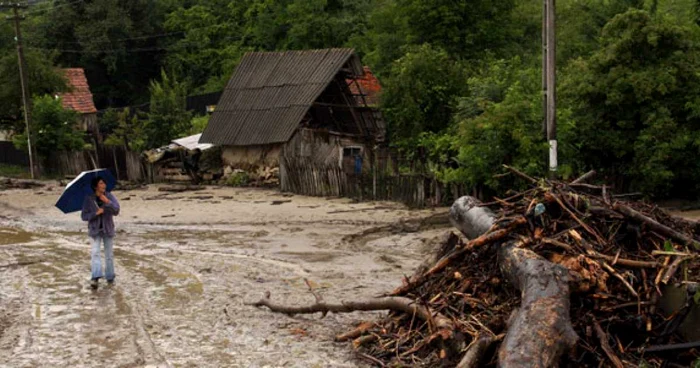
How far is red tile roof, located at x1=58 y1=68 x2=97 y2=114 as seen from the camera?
157 feet

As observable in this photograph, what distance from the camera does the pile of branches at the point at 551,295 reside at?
23.4 feet

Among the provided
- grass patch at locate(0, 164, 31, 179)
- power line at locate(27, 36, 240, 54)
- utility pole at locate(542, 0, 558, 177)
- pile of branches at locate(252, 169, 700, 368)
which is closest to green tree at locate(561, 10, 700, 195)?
utility pole at locate(542, 0, 558, 177)

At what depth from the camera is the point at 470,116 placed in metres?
22.1

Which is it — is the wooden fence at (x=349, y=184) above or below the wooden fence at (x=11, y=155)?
below

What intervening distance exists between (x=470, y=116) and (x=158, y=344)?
14.4m

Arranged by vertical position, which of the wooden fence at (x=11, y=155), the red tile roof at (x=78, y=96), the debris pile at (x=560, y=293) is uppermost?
the red tile roof at (x=78, y=96)

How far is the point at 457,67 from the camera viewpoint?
89.8ft

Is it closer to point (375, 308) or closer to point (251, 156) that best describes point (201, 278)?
point (375, 308)

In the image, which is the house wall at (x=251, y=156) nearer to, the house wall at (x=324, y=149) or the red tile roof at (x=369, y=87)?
the house wall at (x=324, y=149)

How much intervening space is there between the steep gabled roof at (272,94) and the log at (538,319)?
21.4 metres

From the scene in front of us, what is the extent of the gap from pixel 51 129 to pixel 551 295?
3539 centimetres

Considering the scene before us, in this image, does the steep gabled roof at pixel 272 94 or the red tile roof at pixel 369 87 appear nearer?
the steep gabled roof at pixel 272 94

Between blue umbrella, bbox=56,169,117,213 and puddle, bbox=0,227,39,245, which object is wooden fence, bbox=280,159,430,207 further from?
blue umbrella, bbox=56,169,117,213

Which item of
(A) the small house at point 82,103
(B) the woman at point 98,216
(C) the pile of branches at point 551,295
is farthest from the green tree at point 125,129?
(C) the pile of branches at point 551,295
